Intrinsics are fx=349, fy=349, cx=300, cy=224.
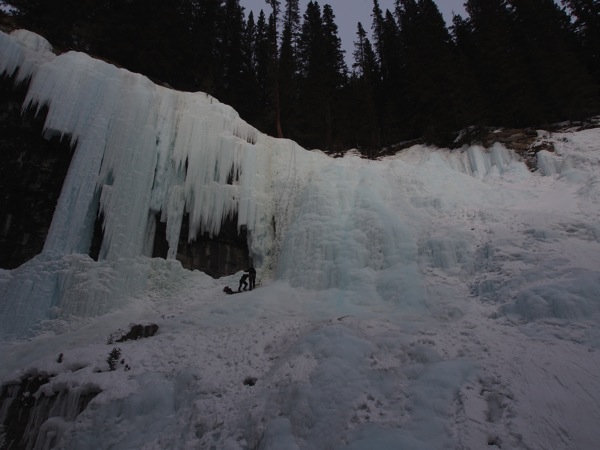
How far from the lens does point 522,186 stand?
48.0 ft

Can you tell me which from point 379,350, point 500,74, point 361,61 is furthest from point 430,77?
point 379,350

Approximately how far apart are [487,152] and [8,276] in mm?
20119

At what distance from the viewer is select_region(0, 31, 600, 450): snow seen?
5230 millimetres

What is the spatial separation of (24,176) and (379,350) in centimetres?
1234

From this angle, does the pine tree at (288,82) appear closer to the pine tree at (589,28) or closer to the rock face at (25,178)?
the rock face at (25,178)

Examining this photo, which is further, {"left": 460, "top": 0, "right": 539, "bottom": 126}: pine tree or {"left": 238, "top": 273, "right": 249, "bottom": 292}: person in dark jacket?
{"left": 460, "top": 0, "right": 539, "bottom": 126}: pine tree

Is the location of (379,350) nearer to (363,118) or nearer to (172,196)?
(172,196)

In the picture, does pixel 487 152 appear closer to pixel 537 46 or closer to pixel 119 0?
pixel 537 46

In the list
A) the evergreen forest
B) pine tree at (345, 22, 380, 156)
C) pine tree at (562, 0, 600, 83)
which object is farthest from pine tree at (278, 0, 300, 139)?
pine tree at (562, 0, 600, 83)

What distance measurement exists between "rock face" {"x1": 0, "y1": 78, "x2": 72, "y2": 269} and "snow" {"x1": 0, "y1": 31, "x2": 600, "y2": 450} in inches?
30.5

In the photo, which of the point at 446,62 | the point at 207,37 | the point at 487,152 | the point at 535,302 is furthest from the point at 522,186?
the point at 207,37

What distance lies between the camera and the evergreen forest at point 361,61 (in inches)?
709

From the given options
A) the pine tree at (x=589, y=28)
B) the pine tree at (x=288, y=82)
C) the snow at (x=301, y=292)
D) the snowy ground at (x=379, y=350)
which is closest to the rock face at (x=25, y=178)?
the snow at (x=301, y=292)

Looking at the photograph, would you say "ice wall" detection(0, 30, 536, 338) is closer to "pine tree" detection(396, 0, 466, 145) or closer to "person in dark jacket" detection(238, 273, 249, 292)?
"person in dark jacket" detection(238, 273, 249, 292)
